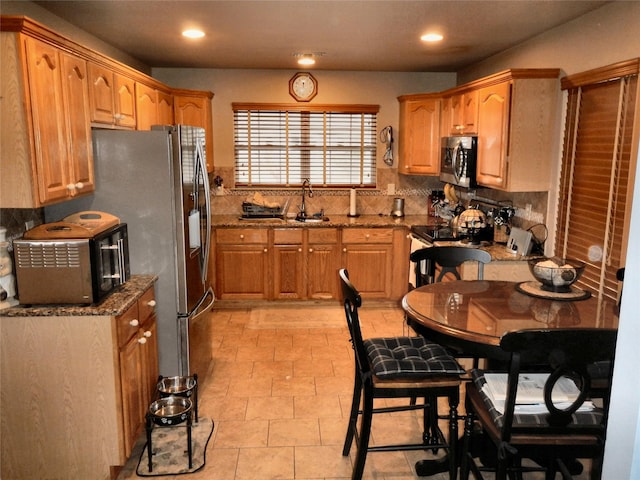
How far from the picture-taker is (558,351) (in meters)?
1.82

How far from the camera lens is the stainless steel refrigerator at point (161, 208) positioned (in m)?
3.06

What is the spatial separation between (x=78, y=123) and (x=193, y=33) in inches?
53.8

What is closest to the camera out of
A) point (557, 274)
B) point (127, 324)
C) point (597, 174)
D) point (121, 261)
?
point (127, 324)

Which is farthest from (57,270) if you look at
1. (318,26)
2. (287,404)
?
(318,26)

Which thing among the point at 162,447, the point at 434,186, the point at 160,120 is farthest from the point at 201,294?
the point at 434,186

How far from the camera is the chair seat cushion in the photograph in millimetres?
2381

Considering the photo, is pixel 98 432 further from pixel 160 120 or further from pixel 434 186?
pixel 434 186

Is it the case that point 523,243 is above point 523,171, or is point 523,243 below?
below

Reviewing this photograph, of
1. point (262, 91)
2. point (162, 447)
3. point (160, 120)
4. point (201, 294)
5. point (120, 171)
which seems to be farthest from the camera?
point (262, 91)

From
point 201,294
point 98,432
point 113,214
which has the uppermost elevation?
point 113,214

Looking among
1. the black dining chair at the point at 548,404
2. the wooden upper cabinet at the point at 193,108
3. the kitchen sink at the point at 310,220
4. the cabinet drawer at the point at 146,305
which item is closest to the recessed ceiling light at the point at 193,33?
the wooden upper cabinet at the point at 193,108

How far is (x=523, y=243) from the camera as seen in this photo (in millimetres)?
3850

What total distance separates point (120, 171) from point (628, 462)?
9.59 ft

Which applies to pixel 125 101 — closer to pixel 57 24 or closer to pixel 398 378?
pixel 57 24
